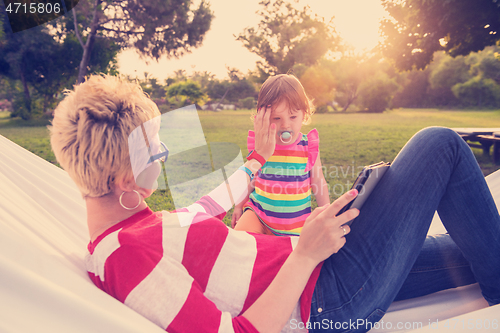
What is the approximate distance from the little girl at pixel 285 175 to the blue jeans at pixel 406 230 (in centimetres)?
77

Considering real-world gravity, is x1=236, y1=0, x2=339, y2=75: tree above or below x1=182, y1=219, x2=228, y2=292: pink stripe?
above

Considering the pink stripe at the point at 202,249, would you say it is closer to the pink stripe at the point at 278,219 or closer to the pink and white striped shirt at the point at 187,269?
the pink and white striped shirt at the point at 187,269

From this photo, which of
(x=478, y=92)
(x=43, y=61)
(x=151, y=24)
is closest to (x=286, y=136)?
(x=151, y=24)

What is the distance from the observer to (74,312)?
752 mm

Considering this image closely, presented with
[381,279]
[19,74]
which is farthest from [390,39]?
[19,74]

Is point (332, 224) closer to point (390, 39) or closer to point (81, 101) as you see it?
point (81, 101)

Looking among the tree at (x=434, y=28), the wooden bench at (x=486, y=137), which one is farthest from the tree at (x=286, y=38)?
the wooden bench at (x=486, y=137)

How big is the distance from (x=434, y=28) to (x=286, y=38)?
30.3 metres

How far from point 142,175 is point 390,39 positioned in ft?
32.1

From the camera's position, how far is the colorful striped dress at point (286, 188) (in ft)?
5.99

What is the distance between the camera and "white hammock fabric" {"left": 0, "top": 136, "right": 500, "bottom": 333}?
2.40 feet

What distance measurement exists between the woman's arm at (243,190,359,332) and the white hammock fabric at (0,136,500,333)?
281mm

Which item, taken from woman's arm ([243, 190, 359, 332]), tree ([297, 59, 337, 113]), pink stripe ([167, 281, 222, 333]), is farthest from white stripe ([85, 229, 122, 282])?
tree ([297, 59, 337, 113])

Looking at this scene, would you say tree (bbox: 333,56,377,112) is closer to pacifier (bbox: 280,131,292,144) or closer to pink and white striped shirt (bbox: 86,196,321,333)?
pacifier (bbox: 280,131,292,144)
